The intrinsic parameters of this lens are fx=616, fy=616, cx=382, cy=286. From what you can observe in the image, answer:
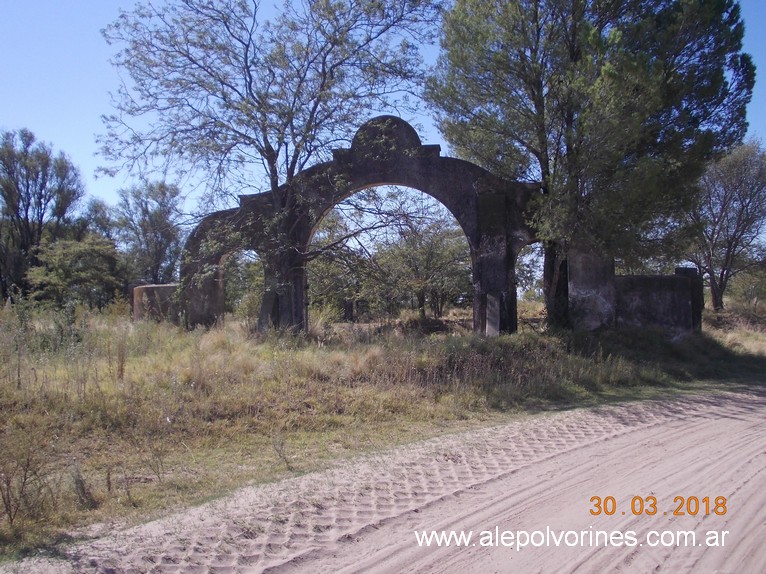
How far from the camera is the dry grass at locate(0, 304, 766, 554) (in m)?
5.81

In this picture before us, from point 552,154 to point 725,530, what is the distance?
12.4 meters

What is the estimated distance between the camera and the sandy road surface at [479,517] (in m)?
4.35

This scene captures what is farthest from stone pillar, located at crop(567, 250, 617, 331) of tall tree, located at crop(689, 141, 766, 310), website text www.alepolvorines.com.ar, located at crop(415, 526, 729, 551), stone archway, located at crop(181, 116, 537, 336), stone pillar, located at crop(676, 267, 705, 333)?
tall tree, located at crop(689, 141, 766, 310)

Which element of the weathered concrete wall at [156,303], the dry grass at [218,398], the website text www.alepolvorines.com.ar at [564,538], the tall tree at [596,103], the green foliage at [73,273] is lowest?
the website text www.alepolvorines.com.ar at [564,538]

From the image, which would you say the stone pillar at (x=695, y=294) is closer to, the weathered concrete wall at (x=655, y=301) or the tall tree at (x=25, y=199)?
the weathered concrete wall at (x=655, y=301)

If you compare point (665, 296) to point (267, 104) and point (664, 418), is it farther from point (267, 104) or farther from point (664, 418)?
point (267, 104)

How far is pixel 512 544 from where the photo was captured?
4648 millimetres

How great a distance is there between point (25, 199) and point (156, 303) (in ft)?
60.3

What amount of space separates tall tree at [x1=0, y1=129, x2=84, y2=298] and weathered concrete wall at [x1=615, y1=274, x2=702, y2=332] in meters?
26.8

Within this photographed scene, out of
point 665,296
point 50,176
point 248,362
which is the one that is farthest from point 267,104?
point 50,176

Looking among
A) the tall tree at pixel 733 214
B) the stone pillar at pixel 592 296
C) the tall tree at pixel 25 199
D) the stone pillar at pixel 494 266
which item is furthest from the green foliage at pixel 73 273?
the tall tree at pixel 733 214

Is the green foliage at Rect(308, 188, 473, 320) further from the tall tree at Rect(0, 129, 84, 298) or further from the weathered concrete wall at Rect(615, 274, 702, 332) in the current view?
the tall tree at Rect(0, 129, 84, 298)

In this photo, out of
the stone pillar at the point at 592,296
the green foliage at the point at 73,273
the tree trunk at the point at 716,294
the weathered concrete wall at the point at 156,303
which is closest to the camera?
the stone pillar at the point at 592,296

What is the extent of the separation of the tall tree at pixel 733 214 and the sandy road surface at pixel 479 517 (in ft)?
79.5
